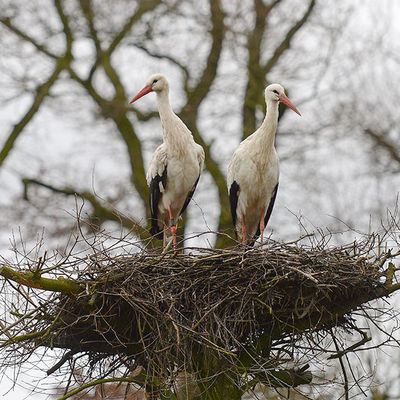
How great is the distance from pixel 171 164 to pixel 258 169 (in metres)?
0.81

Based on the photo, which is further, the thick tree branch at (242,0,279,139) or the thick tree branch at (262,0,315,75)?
the thick tree branch at (262,0,315,75)

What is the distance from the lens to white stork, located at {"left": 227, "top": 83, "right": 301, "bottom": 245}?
7.33 m

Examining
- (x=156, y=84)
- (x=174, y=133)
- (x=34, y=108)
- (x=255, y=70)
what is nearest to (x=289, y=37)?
(x=255, y=70)

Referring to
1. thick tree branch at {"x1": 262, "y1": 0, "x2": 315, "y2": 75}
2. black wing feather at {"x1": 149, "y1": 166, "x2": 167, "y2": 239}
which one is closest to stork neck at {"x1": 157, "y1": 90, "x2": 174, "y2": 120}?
black wing feather at {"x1": 149, "y1": 166, "x2": 167, "y2": 239}

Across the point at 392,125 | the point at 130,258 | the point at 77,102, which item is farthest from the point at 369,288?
the point at 77,102

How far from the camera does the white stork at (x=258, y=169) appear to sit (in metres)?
7.33

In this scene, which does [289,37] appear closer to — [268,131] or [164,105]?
[164,105]

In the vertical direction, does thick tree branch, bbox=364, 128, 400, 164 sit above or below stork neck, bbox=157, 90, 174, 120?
above

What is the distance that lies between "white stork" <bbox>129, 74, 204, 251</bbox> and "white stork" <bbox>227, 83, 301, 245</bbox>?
1.29 ft

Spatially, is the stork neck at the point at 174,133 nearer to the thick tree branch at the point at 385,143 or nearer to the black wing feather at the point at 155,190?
the black wing feather at the point at 155,190

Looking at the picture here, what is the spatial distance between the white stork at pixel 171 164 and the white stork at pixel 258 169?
1.29 feet

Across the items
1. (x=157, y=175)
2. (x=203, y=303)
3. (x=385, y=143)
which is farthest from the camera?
(x=385, y=143)

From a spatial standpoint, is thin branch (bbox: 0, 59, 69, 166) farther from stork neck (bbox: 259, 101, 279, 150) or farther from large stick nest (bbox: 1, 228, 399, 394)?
large stick nest (bbox: 1, 228, 399, 394)

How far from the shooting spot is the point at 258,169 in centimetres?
734
